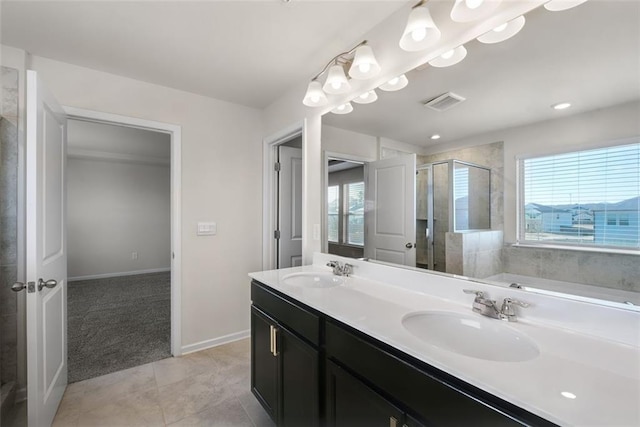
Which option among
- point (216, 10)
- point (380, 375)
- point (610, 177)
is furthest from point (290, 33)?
point (380, 375)

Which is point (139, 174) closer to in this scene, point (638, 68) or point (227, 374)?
point (227, 374)

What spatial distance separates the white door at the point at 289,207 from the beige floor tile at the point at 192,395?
3.87 feet

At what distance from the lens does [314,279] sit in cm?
187

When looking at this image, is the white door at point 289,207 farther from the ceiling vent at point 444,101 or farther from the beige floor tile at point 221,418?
the ceiling vent at point 444,101

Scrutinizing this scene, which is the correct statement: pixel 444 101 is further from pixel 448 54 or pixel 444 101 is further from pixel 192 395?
pixel 192 395

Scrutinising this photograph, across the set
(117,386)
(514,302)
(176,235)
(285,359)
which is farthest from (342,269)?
(117,386)

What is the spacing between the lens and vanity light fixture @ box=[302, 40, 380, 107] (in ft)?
4.98

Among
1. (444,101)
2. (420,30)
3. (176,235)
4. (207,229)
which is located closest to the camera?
(420,30)

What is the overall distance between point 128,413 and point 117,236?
15.1 ft

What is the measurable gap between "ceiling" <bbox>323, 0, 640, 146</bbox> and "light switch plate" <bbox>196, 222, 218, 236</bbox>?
6.54ft

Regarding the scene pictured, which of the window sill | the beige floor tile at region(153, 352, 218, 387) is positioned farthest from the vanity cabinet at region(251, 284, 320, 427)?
the window sill

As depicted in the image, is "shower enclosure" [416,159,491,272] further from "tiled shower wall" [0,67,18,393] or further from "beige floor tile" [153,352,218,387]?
"tiled shower wall" [0,67,18,393]

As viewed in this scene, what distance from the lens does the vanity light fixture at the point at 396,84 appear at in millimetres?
1485

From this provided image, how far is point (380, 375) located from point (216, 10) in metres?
1.93
